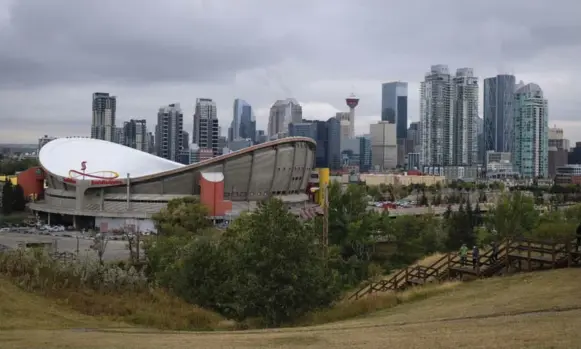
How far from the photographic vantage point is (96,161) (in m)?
89.8

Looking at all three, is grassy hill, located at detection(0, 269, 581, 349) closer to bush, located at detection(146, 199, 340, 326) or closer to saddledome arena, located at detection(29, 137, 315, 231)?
bush, located at detection(146, 199, 340, 326)

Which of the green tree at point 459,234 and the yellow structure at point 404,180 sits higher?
the yellow structure at point 404,180

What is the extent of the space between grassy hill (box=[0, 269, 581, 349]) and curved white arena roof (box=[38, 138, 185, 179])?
6923 centimetres

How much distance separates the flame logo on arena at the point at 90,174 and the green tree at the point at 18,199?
52.7 feet

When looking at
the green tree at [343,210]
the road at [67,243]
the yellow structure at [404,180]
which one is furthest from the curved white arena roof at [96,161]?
the yellow structure at [404,180]

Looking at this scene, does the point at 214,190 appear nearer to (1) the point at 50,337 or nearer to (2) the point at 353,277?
(2) the point at 353,277

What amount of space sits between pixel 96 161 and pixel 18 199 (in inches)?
598

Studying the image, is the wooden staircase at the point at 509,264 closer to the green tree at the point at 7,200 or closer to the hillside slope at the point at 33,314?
the hillside slope at the point at 33,314

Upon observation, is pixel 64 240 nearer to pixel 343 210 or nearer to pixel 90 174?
pixel 90 174

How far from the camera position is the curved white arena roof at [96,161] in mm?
85375

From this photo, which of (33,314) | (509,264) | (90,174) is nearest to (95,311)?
(33,314)

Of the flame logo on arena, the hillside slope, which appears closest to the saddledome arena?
the flame logo on arena

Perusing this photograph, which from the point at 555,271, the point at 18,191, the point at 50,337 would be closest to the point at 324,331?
the point at 50,337

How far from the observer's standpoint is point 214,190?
74438mm
